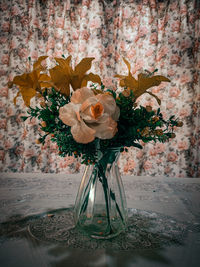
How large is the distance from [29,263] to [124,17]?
122 inches

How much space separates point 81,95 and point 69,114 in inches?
2.1

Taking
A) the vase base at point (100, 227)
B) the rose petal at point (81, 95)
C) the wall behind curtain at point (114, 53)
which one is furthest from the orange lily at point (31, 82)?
the wall behind curtain at point (114, 53)

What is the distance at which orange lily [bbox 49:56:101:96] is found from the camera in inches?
21.4

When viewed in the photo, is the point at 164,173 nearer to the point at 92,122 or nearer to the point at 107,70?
the point at 107,70

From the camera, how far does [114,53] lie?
9.73 feet

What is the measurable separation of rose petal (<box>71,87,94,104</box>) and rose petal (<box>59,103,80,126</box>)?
0.02m

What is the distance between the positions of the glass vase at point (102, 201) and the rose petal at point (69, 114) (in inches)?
5.5

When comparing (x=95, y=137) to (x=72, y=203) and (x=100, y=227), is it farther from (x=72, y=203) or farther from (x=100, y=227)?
(x=72, y=203)

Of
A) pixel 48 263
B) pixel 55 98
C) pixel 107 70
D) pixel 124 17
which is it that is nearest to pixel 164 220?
pixel 48 263

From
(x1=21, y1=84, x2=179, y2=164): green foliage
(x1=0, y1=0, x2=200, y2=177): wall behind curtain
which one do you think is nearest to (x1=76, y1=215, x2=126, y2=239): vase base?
(x1=21, y1=84, x2=179, y2=164): green foliage

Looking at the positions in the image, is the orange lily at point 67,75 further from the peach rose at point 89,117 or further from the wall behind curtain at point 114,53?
the wall behind curtain at point 114,53

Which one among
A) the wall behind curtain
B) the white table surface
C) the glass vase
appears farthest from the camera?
the wall behind curtain

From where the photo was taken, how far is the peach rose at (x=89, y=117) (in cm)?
47

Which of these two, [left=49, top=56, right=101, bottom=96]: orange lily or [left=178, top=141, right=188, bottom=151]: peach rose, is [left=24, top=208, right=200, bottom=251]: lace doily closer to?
[left=49, top=56, right=101, bottom=96]: orange lily
